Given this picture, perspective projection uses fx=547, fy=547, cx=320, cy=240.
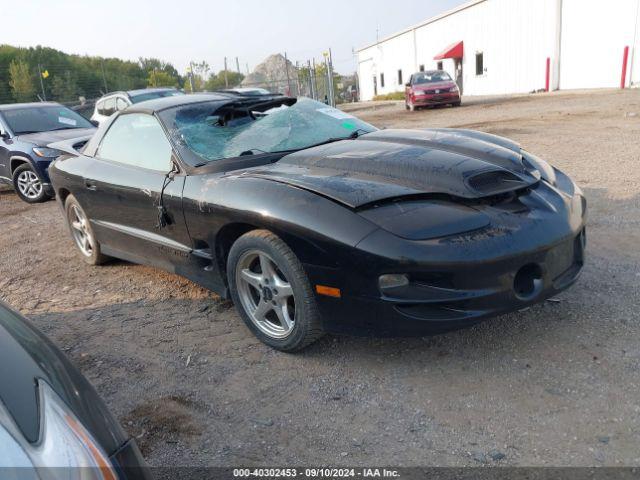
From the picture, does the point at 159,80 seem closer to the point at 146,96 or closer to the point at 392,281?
the point at 146,96

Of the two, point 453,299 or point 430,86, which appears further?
point 430,86

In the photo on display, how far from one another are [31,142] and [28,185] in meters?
0.67

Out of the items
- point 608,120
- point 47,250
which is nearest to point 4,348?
point 47,250

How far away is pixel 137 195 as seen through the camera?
12.4 feet

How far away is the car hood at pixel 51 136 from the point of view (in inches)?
336

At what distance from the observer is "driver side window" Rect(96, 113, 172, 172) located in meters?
3.73

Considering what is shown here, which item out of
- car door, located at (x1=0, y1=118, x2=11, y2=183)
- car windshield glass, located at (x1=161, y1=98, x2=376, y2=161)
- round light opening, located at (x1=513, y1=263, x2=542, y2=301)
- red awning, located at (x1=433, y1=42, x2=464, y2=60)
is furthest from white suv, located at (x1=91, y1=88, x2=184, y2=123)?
red awning, located at (x1=433, y1=42, x2=464, y2=60)

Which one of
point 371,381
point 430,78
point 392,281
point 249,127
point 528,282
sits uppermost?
point 249,127

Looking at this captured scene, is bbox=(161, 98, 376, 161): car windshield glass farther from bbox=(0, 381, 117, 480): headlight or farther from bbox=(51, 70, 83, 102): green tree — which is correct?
bbox=(51, 70, 83, 102): green tree

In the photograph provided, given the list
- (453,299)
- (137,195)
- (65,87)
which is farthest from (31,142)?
(65,87)

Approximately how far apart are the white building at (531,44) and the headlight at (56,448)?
76.9 ft

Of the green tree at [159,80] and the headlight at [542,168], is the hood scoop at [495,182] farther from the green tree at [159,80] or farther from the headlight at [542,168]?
the green tree at [159,80]

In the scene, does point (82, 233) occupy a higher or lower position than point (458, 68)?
lower

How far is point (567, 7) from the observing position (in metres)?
23.0
